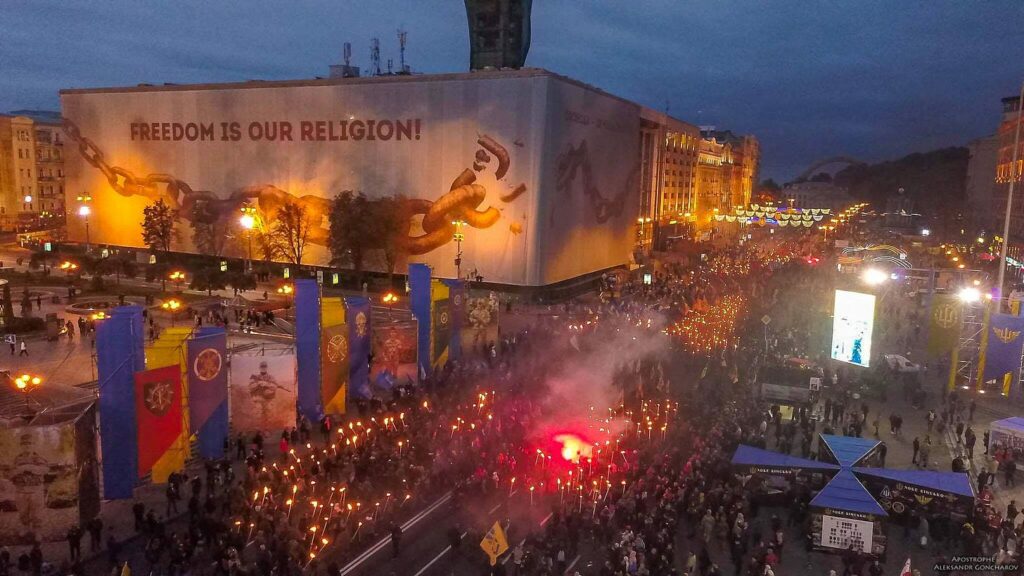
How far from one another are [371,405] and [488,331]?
730 cm

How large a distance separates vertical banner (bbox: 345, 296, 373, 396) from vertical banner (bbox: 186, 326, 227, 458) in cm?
421

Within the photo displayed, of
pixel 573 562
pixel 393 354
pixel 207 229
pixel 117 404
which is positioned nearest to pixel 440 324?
pixel 393 354

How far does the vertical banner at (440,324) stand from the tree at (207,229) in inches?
1187

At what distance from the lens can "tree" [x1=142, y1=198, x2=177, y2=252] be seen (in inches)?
1869

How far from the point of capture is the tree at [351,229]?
135 ft

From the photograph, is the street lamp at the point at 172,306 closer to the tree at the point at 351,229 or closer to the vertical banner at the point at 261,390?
the tree at the point at 351,229

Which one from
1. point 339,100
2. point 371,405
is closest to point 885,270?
point 371,405

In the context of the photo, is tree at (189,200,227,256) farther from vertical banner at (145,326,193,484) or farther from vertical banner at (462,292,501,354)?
vertical banner at (145,326,193,484)

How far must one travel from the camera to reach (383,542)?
13328mm

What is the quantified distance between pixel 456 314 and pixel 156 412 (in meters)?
11.2

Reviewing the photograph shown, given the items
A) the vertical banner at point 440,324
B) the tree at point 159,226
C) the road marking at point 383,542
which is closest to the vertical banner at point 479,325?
the vertical banner at point 440,324

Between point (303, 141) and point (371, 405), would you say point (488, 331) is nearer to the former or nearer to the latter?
point (371, 405)

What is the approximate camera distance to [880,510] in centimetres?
1337

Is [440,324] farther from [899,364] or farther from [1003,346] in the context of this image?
[1003,346]
